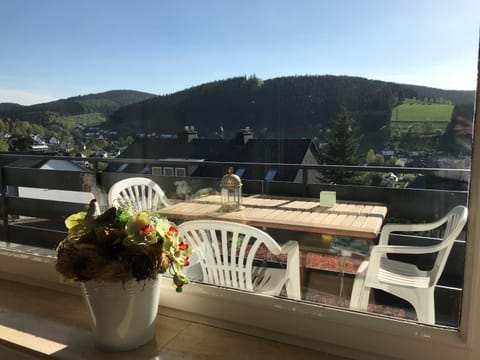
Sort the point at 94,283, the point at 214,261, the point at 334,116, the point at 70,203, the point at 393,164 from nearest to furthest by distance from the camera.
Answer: the point at 94,283, the point at 393,164, the point at 334,116, the point at 70,203, the point at 214,261

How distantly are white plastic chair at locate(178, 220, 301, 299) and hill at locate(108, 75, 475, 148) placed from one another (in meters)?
0.43

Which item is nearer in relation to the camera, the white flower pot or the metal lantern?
the white flower pot

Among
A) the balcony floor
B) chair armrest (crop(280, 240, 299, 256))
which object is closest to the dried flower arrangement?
the balcony floor

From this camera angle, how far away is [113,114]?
1.30 metres

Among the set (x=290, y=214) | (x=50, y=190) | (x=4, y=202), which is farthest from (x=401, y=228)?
(x=4, y=202)

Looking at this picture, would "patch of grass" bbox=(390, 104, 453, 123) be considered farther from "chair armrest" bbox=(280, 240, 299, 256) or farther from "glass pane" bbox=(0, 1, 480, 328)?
"chair armrest" bbox=(280, 240, 299, 256)

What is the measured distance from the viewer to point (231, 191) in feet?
5.74

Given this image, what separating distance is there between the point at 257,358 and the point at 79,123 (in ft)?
3.40

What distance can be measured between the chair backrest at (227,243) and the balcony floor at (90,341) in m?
0.56

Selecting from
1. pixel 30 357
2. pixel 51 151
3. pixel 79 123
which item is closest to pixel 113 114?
pixel 79 123

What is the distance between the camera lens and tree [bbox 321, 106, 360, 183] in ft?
4.05

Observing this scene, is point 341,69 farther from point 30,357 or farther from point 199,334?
point 30,357

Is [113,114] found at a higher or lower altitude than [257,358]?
higher

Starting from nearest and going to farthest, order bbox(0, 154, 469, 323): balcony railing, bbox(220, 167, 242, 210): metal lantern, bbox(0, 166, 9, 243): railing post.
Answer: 1. bbox(0, 154, 469, 323): balcony railing
2. bbox(0, 166, 9, 243): railing post
3. bbox(220, 167, 242, 210): metal lantern
